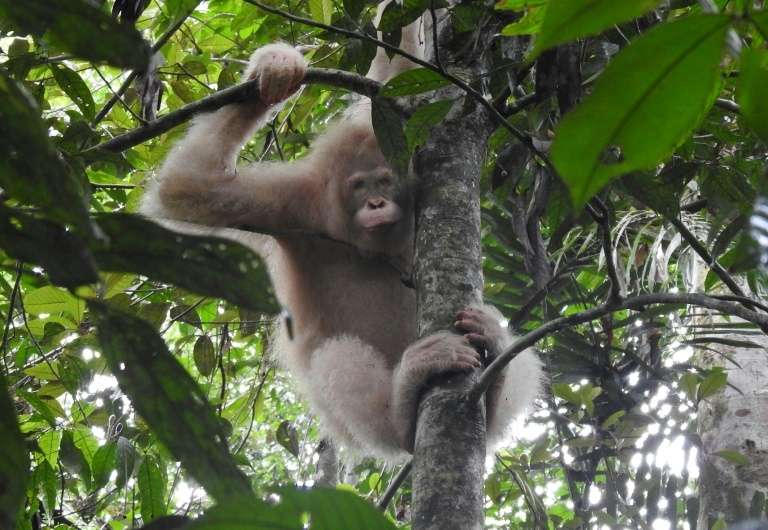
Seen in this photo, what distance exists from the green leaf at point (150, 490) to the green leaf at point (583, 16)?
2.95 meters

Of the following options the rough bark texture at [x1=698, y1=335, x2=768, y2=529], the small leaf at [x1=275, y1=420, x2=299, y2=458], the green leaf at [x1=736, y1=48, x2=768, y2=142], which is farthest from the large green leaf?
the small leaf at [x1=275, y1=420, x2=299, y2=458]

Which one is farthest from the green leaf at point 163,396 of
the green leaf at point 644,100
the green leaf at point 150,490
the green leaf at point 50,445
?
the green leaf at point 50,445

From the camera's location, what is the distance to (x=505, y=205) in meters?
4.65

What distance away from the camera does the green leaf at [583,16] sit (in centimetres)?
81

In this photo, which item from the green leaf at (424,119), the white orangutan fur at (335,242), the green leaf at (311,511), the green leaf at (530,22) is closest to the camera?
the green leaf at (311,511)

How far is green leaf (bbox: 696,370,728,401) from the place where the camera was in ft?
14.6

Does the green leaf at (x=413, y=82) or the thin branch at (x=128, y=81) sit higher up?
the thin branch at (x=128, y=81)

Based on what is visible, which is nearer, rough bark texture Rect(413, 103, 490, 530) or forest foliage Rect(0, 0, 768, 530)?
forest foliage Rect(0, 0, 768, 530)

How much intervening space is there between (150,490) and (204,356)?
1441 millimetres

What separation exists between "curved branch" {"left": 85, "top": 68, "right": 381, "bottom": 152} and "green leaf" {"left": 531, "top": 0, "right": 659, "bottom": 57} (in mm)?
2235

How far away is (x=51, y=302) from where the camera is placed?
12.5ft

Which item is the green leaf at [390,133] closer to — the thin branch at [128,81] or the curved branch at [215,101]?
the curved branch at [215,101]

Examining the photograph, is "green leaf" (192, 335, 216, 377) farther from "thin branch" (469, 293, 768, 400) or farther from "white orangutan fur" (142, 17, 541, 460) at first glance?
"thin branch" (469, 293, 768, 400)

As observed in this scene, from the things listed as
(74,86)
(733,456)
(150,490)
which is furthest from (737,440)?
(74,86)
